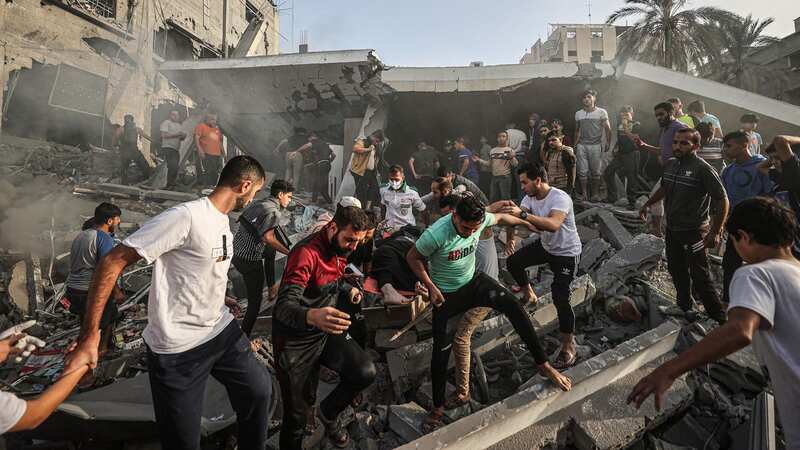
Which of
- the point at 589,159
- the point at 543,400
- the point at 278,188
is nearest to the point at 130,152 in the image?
the point at 278,188

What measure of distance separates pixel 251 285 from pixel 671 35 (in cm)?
2263

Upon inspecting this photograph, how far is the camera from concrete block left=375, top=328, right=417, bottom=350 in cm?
398

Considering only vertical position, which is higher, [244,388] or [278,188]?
[278,188]

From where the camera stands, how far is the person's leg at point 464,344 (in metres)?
3.22

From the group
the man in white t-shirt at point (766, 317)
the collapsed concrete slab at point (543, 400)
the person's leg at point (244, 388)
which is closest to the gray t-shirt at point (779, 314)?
the man in white t-shirt at point (766, 317)

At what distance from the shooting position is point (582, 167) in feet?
24.5

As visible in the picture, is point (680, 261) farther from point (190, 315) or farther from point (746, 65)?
point (746, 65)

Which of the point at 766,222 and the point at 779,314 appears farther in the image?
the point at 766,222

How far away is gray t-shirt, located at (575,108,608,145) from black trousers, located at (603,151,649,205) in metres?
0.80

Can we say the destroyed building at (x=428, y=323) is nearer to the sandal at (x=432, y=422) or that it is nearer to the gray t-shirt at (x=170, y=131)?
the sandal at (x=432, y=422)

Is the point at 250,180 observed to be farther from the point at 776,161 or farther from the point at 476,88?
the point at 476,88

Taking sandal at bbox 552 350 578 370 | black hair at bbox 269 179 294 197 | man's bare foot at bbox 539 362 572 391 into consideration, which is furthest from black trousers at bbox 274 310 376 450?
black hair at bbox 269 179 294 197

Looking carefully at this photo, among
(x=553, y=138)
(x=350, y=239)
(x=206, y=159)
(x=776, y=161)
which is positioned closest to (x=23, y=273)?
(x=206, y=159)

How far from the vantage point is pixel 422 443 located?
8.00 feet
